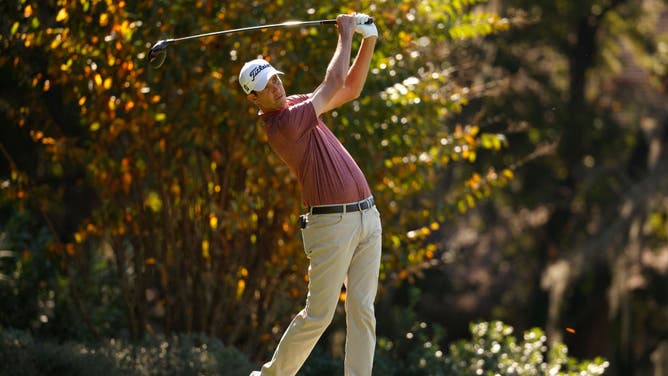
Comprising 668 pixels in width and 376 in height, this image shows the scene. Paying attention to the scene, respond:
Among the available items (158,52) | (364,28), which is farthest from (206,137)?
(364,28)

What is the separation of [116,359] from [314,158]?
7.29 feet

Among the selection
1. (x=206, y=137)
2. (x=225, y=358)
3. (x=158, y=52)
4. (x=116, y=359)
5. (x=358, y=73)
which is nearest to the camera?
(x=358, y=73)

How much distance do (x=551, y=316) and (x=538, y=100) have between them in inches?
131

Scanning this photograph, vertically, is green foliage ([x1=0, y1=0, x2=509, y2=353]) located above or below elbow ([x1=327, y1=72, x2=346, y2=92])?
below

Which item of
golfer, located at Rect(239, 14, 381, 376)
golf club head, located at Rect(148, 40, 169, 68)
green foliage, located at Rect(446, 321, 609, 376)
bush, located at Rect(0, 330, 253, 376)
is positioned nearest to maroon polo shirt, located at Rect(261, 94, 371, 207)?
golfer, located at Rect(239, 14, 381, 376)

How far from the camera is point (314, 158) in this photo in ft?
18.2

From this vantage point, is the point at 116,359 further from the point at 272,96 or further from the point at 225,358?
the point at 272,96

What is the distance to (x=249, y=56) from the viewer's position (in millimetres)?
7309

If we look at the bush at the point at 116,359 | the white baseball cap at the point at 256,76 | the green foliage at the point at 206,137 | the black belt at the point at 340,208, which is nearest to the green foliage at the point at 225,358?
the bush at the point at 116,359

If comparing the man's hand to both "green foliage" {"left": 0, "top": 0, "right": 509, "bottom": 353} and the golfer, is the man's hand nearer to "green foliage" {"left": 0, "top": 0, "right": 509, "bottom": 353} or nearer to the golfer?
the golfer

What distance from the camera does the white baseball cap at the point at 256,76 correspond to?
5.48 m

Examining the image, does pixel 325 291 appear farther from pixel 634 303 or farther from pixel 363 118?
pixel 634 303

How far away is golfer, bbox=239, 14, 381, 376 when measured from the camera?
5504 millimetres

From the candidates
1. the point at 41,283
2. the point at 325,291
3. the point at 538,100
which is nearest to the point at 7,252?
the point at 41,283
